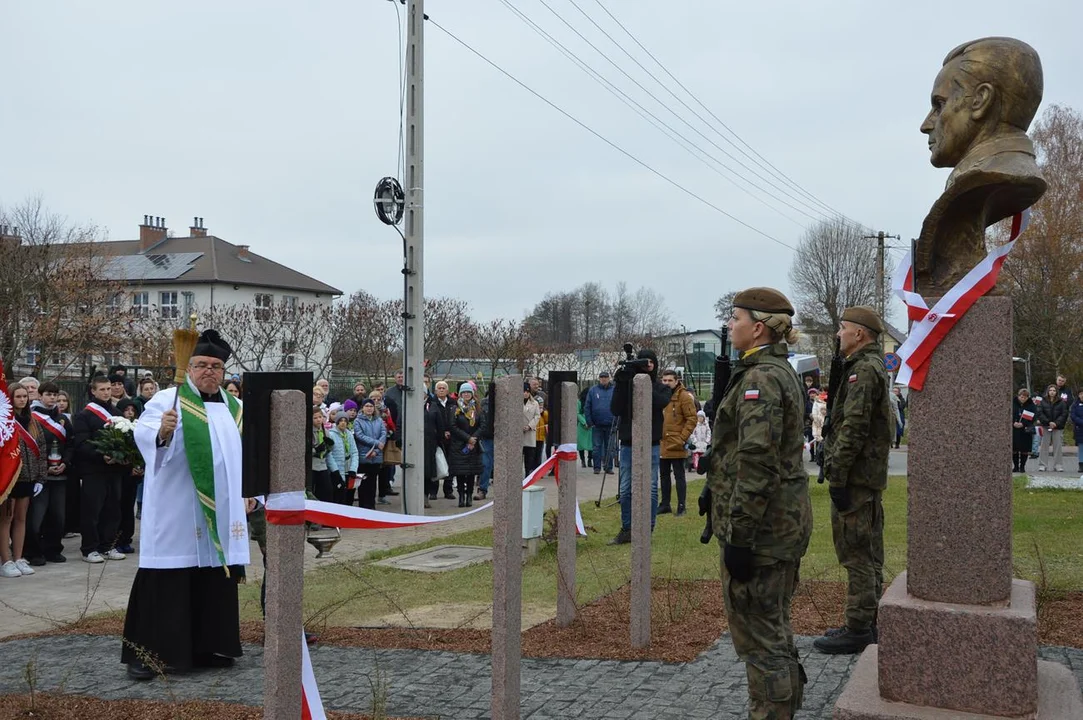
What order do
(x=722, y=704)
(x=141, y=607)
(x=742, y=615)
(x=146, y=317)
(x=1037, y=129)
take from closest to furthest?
(x=742, y=615) < (x=722, y=704) < (x=141, y=607) < (x=146, y=317) < (x=1037, y=129)

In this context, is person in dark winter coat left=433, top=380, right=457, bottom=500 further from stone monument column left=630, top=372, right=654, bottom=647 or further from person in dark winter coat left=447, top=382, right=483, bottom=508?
stone monument column left=630, top=372, right=654, bottom=647

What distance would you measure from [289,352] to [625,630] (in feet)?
118

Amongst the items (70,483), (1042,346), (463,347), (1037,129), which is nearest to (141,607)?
(70,483)

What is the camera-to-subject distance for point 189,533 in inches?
276

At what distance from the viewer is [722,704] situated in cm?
600

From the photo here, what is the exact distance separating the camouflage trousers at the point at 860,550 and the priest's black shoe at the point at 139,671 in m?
4.54

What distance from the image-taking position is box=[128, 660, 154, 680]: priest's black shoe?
6.83 m

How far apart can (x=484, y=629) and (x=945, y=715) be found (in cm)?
420

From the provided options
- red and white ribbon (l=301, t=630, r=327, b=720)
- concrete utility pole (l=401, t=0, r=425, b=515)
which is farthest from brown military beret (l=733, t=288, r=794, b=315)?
concrete utility pole (l=401, t=0, r=425, b=515)

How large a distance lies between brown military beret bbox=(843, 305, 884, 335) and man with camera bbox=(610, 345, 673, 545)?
3.86 m

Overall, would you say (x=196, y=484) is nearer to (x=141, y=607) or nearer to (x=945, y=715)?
(x=141, y=607)

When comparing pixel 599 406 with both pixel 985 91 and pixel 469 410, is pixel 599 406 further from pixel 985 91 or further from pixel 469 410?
pixel 985 91

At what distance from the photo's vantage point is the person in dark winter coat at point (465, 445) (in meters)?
17.4

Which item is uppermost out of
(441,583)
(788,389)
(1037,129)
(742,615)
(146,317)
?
(1037,129)
